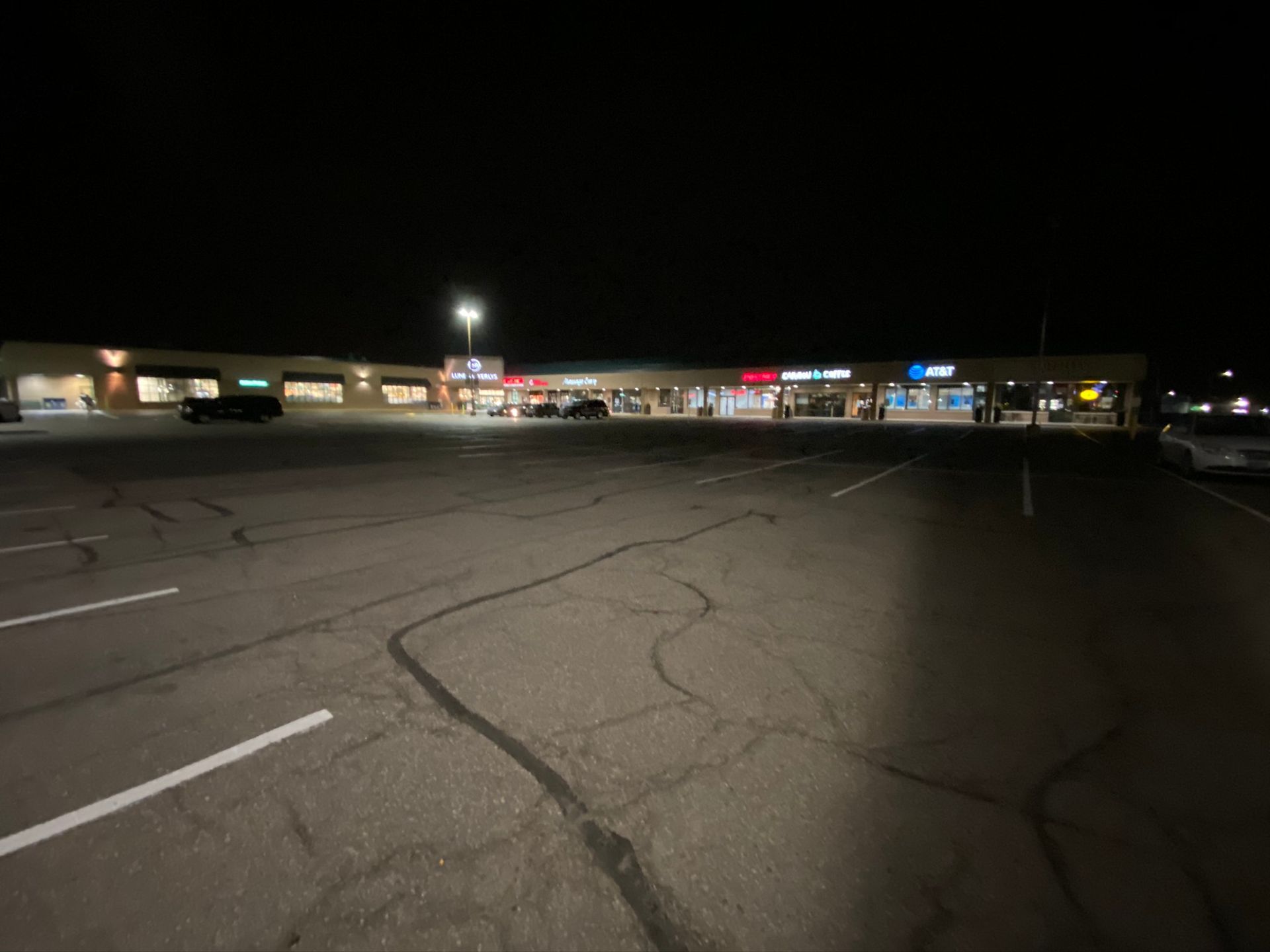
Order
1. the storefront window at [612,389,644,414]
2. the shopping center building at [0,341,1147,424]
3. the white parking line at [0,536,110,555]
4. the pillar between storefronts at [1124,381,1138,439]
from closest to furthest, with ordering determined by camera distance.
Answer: the white parking line at [0,536,110,555]
the pillar between storefronts at [1124,381,1138,439]
the shopping center building at [0,341,1147,424]
the storefront window at [612,389,644,414]

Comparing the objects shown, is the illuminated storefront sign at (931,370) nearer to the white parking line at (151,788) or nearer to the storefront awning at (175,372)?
the white parking line at (151,788)

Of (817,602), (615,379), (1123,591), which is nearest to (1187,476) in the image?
(1123,591)

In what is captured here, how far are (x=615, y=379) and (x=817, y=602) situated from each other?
52139 mm

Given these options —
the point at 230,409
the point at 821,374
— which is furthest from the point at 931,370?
the point at 230,409

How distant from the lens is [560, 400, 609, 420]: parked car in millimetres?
45750

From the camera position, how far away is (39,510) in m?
8.56

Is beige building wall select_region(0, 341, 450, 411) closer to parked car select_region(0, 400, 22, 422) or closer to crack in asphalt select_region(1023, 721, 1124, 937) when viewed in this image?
parked car select_region(0, 400, 22, 422)

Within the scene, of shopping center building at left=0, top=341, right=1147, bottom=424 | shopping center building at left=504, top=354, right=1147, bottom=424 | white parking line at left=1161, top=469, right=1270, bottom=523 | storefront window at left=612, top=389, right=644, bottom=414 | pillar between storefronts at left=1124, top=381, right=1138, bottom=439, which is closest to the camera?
white parking line at left=1161, top=469, right=1270, bottom=523

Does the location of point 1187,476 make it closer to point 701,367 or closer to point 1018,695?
point 1018,695

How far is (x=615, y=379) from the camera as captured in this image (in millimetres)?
55750

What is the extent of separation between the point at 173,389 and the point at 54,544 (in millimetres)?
54931

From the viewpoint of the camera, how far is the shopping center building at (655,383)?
3903 cm

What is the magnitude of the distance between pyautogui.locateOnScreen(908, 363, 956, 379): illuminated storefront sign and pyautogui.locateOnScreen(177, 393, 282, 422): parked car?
45.3 m

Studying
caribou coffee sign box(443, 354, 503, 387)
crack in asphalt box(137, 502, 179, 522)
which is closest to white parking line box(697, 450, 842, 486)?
crack in asphalt box(137, 502, 179, 522)
